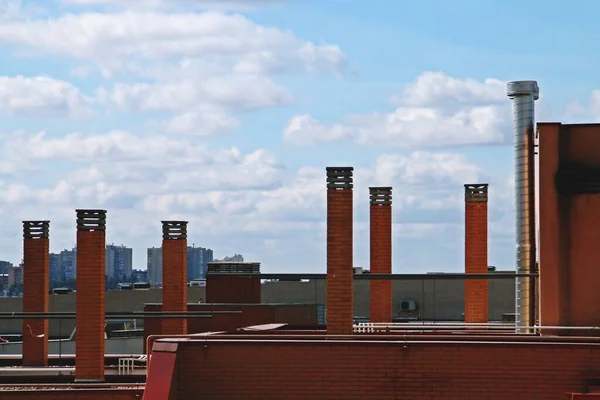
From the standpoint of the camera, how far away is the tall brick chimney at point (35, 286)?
34.5 meters

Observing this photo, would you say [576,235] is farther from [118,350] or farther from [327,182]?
[118,350]

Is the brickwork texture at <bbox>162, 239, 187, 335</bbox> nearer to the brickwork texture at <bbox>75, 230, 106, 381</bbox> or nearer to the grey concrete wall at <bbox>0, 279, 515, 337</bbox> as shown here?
the brickwork texture at <bbox>75, 230, 106, 381</bbox>

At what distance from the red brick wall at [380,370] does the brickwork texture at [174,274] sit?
11523mm

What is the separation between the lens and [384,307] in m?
38.0

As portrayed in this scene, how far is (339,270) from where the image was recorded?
82.3 feet

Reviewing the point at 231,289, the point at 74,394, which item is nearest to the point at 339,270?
the point at 74,394

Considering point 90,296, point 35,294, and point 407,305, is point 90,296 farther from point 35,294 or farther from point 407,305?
point 407,305

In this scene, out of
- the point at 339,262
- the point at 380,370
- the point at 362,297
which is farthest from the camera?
the point at 362,297

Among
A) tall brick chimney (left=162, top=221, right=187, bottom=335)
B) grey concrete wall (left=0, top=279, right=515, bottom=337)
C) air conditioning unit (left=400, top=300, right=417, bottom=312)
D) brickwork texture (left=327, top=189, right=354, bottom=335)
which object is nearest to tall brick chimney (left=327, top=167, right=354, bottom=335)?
brickwork texture (left=327, top=189, right=354, bottom=335)

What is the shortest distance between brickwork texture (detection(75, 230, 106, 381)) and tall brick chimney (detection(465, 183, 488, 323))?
12401 millimetres

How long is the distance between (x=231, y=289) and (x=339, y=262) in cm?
1990

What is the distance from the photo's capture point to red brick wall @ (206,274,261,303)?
142ft

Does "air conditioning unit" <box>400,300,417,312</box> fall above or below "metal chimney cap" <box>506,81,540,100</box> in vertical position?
below

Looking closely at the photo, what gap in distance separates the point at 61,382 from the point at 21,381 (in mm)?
1058
